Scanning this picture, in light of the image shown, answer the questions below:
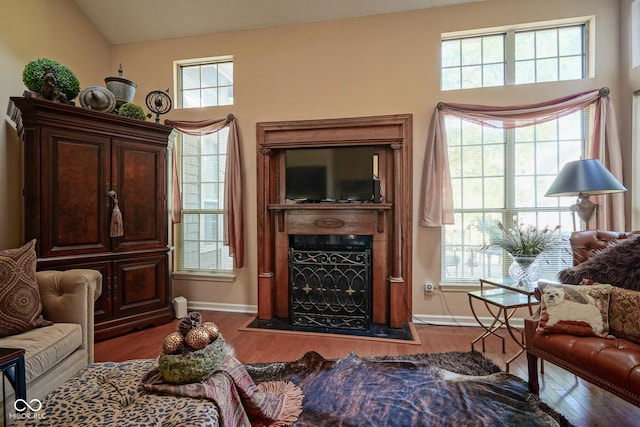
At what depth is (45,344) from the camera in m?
1.72

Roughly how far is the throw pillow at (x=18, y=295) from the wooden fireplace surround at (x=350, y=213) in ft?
6.10

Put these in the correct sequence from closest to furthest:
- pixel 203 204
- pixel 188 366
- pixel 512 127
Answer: pixel 188 366 → pixel 512 127 → pixel 203 204

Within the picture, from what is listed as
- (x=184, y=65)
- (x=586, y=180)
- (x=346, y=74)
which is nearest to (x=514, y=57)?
(x=586, y=180)

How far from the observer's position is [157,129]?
3.17 m

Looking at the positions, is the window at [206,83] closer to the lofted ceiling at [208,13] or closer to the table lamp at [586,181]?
the lofted ceiling at [208,13]

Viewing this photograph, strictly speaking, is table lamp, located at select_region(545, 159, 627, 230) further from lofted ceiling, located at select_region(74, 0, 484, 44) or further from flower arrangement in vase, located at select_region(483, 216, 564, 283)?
lofted ceiling, located at select_region(74, 0, 484, 44)

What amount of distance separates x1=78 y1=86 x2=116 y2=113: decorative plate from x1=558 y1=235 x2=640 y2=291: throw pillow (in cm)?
422

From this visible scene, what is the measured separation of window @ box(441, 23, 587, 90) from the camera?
3061 millimetres

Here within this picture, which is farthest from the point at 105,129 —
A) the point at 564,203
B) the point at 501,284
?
the point at 564,203

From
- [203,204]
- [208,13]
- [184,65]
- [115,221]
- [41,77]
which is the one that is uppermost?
[208,13]

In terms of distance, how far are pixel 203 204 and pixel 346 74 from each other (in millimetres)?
2382

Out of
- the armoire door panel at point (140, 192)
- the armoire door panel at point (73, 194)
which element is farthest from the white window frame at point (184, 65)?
the armoire door panel at point (73, 194)

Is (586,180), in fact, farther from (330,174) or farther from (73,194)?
(73,194)

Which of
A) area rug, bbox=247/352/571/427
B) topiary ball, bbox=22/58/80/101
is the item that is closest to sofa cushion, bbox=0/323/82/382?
area rug, bbox=247/352/571/427
